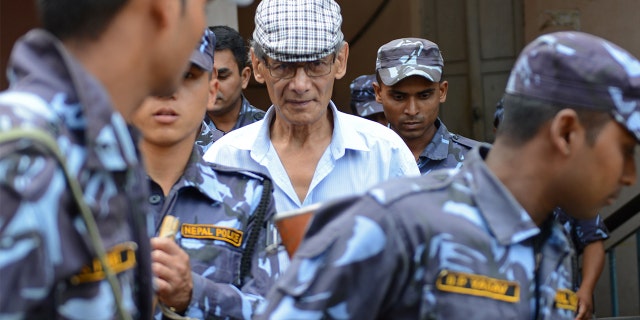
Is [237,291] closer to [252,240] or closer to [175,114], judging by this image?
[252,240]

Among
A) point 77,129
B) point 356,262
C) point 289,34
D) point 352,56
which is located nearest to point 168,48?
point 77,129

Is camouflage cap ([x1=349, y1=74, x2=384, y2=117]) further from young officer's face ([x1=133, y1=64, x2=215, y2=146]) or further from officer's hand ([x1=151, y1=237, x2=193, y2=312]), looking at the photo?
officer's hand ([x1=151, y1=237, x2=193, y2=312])

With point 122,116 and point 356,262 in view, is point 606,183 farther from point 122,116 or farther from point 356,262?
point 122,116

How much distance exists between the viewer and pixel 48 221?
142 centimetres

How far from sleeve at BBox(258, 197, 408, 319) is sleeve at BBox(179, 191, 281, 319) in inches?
26.7

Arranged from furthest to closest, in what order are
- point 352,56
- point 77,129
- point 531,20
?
point 352,56 < point 531,20 < point 77,129

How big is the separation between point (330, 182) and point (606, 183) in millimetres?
1623

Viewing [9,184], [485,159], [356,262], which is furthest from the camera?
[485,159]

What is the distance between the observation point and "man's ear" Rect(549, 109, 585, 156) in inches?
76.9

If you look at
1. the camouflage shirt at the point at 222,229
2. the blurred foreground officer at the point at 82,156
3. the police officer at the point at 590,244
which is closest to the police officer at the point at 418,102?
the police officer at the point at 590,244

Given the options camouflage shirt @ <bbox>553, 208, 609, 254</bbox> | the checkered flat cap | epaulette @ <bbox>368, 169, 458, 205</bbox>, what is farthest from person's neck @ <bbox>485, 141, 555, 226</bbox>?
camouflage shirt @ <bbox>553, 208, 609, 254</bbox>

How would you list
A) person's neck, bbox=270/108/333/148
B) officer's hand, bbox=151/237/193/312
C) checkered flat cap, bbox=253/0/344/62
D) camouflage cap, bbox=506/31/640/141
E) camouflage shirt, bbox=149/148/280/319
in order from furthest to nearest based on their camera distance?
person's neck, bbox=270/108/333/148 → checkered flat cap, bbox=253/0/344/62 → camouflage shirt, bbox=149/148/280/319 → officer's hand, bbox=151/237/193/312 → camouflage cap, bbox=506/31/640/141

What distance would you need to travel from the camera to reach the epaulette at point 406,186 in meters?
1.91

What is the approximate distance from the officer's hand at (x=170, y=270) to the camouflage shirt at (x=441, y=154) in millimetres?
2305
